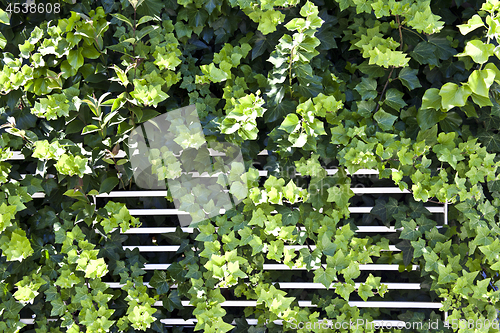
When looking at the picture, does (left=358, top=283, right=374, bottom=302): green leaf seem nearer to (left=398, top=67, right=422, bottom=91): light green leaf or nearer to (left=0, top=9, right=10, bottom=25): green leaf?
(left=398, top=67, right=422, bottom=91): light green leaf

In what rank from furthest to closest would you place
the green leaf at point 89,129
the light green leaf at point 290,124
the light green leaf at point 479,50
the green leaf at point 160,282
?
the green leaf at point 160,282, the green leaf at point 89,129, the light green leaf at point 290,124, the light green leaf at point 479,50

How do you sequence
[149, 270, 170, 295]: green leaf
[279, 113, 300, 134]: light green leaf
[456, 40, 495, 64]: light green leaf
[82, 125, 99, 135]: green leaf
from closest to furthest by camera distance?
1. [456, 40, 495, 64]: light green leaf
2. [279, 113, 300, 134]: light green leaf
3. [82, 125, 99, 135]: green leaf
4. [149, 270, 170, 295]: green leaf

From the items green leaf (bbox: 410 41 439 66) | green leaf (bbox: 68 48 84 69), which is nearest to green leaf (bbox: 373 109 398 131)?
green leaf (bbox: 410 41 439 66)

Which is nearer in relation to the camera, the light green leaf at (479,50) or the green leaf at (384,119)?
the light green leaf at (479,50)

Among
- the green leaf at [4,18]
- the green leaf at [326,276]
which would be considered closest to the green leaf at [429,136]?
the green leaf at [326,276]

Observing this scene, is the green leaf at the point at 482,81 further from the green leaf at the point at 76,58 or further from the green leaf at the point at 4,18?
the green leaf at the point at 4,18

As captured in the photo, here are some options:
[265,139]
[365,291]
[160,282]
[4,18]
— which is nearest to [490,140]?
[365,291]

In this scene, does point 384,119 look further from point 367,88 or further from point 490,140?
point 490,140

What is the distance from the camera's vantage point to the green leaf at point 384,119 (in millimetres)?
1554

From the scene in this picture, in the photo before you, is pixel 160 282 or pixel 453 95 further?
pixel 160 282

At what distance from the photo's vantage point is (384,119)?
5.13 ft

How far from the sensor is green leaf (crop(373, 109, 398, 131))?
61.2 inches

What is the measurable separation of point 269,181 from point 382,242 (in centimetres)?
65

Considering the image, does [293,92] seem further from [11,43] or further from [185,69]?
[11,43]
